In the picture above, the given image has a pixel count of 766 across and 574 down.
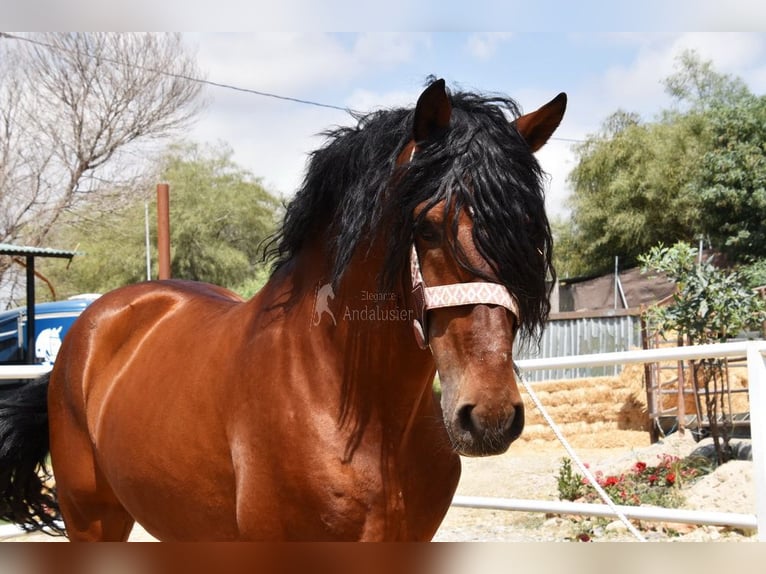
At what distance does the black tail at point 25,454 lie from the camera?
10.3 ft

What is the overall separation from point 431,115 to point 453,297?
451mm

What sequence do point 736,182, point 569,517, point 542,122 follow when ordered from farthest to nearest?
point 736,182 → point 569,517 → point 542,122

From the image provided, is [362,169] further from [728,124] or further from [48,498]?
[728,124]

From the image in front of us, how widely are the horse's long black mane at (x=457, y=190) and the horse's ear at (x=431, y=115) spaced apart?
25 mm

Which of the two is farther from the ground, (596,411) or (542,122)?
(542,122)

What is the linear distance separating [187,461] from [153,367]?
19.2 inches

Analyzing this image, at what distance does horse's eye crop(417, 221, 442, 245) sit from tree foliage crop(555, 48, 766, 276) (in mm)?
16763

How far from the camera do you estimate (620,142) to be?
21.8 m

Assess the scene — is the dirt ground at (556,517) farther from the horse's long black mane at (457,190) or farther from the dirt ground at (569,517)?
the horse's long black mane at (457,190)

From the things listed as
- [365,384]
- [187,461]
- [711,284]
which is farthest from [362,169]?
[711,284]

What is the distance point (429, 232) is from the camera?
1.63 metres

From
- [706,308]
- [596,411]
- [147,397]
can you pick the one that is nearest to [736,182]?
[596,411]

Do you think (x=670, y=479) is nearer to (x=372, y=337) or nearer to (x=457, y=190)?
(x=372, y=337)

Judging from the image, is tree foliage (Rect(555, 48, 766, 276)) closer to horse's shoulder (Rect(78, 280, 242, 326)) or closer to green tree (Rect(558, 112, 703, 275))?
green tree (Rect(558, 112, 703, 275))
